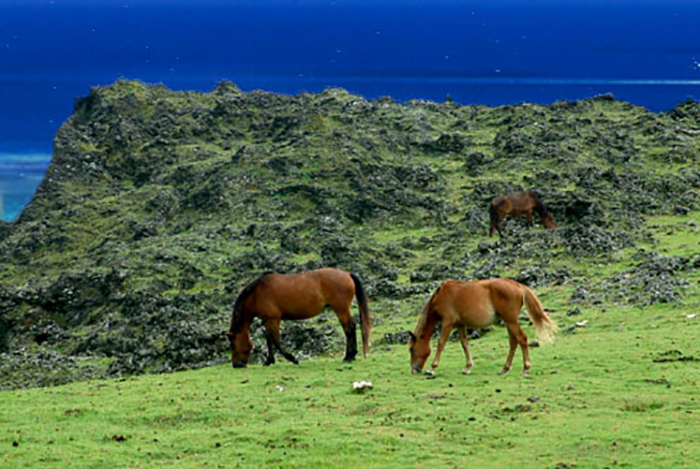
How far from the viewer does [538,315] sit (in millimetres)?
19203

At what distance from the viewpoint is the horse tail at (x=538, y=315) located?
62.3 feet

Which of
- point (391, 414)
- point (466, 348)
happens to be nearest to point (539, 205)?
point (466, 348)

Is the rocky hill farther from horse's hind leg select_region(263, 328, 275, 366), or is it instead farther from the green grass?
the green grass

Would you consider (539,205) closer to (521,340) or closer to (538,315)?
(538,315)

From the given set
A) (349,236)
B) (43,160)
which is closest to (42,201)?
(349,236)

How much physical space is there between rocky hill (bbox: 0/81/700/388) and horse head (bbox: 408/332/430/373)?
5996mm

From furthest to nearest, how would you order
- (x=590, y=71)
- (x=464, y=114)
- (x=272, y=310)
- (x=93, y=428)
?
(x=590, y=71) < (x=464, y=114) < (x=272, y=310) < (x=93, y=428)

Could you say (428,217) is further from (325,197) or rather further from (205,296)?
(205,296)

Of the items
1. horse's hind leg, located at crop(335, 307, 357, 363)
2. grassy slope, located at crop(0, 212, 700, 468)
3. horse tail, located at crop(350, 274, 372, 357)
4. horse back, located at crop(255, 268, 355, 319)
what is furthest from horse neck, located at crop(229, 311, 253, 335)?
horse tail, located at crop(350, 274, 372, 357)

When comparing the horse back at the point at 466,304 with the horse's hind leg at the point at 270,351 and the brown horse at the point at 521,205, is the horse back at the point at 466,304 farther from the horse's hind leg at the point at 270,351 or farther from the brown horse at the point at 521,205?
the brown horse at the point at 521,205

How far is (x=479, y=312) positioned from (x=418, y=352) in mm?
1624

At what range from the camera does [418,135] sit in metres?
60.6

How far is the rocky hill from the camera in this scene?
3123 centimetres

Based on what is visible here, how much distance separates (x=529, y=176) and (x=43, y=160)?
73801mm
